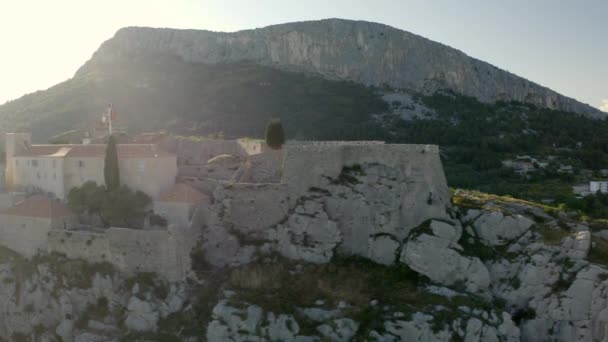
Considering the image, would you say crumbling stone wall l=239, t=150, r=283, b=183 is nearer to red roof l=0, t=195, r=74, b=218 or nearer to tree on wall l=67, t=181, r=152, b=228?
tree on wall l=67, t=181, r=152, b=228

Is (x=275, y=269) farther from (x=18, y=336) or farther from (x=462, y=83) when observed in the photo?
(x=462, y=83)

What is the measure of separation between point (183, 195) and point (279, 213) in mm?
5662

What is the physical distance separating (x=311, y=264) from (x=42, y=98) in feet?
289

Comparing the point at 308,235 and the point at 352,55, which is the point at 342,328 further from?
the point at 352,55

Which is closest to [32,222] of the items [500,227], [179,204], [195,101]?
[179,204]

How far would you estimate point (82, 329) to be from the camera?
30.9 metres

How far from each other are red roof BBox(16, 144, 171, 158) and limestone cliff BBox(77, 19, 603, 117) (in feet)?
269

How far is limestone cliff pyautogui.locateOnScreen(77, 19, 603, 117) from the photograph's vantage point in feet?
396

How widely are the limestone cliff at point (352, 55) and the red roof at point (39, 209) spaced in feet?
286

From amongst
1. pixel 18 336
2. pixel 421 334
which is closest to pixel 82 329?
pixel 18 336

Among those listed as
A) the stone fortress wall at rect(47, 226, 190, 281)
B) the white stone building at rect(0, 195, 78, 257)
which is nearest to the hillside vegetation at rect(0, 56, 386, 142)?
the white stone building at rect(0, 195, 78, 257)

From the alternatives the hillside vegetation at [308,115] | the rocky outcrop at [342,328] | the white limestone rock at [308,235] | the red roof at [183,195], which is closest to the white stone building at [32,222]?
the red roof at [183,195]

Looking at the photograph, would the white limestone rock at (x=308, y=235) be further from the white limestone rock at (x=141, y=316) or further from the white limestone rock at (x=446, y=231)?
the white limestone rock at (x=141, y=316)

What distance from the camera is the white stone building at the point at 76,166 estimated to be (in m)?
36.2
